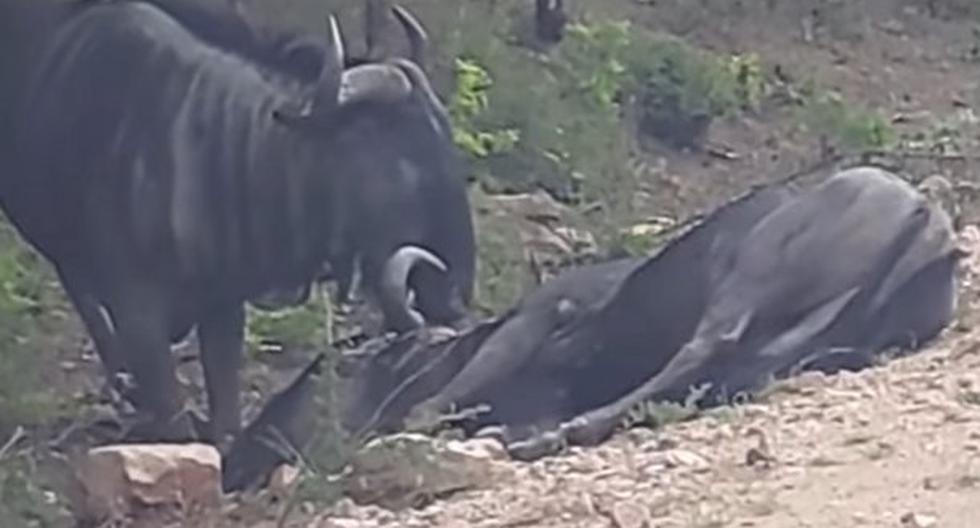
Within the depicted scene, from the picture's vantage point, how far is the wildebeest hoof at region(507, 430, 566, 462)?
685 cm

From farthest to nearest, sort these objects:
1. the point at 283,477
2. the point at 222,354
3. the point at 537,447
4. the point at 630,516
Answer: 1. the point at 222,354
2. the point at 537,447
3. the point at 283,477
4. the point at 630,516

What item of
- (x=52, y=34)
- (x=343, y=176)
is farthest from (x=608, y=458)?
(x=52, y=34)

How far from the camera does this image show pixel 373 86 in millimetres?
7430

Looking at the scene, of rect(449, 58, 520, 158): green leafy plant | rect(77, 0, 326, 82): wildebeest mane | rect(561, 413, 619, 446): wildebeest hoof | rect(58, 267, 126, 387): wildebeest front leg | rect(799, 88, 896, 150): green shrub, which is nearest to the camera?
rect(561, 413, 619, 446): wildebeest hoof

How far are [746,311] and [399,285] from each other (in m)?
1.04

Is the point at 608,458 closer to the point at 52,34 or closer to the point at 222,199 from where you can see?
the point at 222,199

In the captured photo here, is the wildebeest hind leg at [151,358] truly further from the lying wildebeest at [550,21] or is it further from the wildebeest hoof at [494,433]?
the lying wildebeest at [550,21]

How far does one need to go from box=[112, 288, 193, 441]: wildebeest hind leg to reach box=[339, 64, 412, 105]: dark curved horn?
2.48 feet

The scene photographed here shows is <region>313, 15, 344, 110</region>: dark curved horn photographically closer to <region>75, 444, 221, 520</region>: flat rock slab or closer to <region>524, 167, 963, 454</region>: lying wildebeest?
<region>524, 167, 963, 454</region>: lying wildebeest

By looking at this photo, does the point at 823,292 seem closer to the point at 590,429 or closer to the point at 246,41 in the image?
the point at 590,429

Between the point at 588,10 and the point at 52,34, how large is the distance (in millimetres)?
6229

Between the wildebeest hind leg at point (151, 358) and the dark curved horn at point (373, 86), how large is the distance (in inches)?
29.8

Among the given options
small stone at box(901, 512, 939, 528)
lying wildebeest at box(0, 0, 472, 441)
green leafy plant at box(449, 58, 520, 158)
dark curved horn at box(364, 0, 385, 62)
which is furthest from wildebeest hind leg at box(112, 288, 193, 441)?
green leafy plant at box(449, 58, 520, 158)

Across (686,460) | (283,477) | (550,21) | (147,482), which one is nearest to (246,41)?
(283,477)
